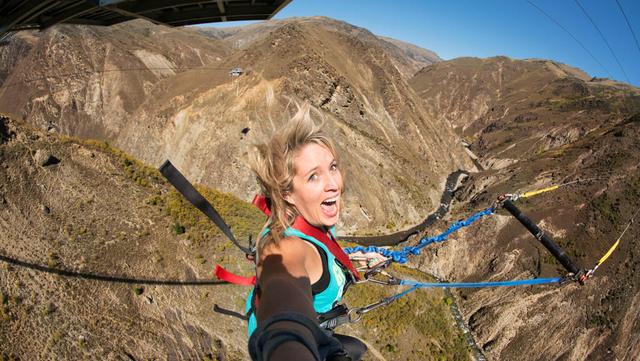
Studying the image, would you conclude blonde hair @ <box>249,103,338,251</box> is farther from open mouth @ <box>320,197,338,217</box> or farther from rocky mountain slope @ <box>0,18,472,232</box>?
rocky mountain slope @ <box>0,18,472,232</box>

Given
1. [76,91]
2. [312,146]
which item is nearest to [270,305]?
[312,146]

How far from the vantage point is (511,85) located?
125438mm

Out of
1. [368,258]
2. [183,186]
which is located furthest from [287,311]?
[368,258]

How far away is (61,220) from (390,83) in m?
53.3

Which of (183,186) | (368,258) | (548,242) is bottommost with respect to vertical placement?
(368,258)

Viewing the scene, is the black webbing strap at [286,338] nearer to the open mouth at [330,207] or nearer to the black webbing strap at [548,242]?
the open mouth at [330,207]

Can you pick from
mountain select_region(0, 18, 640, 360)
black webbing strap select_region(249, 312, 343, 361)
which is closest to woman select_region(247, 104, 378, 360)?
black webbing strap select_region(249, 312, 343, 361)

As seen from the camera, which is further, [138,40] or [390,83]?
[138,40]

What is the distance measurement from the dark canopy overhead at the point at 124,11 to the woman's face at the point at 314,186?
294cm

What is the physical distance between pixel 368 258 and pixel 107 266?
25.0 ft

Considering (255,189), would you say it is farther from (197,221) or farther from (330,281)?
(330,281)

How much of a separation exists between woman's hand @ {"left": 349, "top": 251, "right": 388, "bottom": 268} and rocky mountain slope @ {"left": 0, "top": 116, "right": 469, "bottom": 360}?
6.10 metres

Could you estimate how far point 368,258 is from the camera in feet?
15.0

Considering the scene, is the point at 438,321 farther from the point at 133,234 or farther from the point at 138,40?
the point at 138,40
